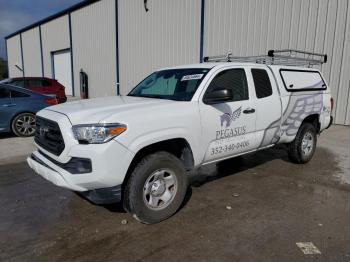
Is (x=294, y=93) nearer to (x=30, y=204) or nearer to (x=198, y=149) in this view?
(x=198, y=149)

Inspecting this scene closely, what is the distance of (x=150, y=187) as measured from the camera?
3.57 meters

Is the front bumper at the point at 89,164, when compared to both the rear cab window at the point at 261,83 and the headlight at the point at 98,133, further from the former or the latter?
the rear cab window at the point at 261,83

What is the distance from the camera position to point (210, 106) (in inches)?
157

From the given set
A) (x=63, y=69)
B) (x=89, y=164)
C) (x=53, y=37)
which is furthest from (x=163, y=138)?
(x=53, y=37)

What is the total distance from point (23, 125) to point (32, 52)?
27303 mm

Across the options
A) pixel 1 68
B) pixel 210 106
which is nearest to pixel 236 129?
pixel 210 106

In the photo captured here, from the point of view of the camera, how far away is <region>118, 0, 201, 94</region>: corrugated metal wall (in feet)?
47.1

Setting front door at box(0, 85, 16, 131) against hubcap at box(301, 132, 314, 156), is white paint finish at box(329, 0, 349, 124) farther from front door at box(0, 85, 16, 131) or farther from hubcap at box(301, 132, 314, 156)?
front door at box(0, 85, 16, 131)

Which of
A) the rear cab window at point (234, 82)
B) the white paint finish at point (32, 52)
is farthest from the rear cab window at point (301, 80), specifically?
the white paint finish at point (32, 52)

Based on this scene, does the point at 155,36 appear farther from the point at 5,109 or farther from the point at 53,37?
the point at 53,37

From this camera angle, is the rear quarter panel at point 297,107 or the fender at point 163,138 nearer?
the fender at point 163,138

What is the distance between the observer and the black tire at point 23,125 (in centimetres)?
845

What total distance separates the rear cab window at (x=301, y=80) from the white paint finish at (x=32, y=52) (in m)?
29.9

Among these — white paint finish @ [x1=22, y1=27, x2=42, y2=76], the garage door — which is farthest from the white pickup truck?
white paint finish @ [x1=22, y1=27, x2=42, y2=76]
